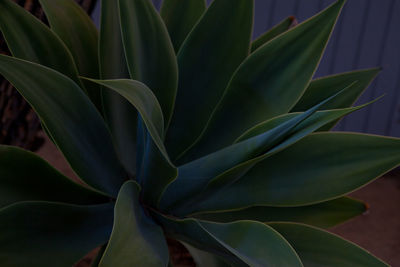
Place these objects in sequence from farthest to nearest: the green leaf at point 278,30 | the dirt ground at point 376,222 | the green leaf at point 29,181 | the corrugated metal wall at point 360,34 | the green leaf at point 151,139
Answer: the corrugated metal wall at point 360,34
the dirt ground at point 376,222
the green leaf at point 278,30
the green leaf at point 29,181
the green leaf at point 151,139

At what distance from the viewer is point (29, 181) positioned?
0.60 metres

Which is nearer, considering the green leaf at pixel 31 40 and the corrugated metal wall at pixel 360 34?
the green leaf at pixel 31 40

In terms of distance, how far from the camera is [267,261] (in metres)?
0.51

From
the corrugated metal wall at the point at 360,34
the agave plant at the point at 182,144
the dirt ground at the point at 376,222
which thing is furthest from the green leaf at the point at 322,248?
the corrugated metal wall at the point at 360,34

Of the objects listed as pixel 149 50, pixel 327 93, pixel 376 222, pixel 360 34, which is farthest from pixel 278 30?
pixel 360 34

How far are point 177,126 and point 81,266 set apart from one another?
44 cm

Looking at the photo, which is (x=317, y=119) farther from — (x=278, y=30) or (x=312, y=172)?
(x=278, y=30)

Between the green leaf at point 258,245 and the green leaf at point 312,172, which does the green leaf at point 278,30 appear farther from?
the green leaf at point 258,245

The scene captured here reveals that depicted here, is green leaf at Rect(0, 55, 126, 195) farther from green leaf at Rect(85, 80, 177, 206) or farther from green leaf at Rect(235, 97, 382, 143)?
green leaf at Rect(235, 97, 382, 143)

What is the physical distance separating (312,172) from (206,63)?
20 centimetres

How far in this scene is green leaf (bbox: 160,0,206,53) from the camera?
0.74 m

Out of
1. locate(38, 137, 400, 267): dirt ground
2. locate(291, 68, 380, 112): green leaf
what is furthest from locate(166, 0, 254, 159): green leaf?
locate(38, 137, 400, 267): dirt ground

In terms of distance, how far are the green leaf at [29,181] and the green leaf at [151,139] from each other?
87mm

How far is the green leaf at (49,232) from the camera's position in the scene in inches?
21.0
